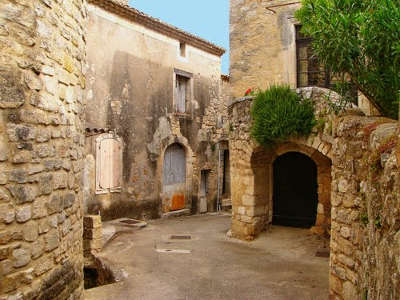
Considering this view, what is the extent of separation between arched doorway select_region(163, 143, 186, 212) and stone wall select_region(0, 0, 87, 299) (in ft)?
27.1

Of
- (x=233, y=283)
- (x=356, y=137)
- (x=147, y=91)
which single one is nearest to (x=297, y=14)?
(x=356, y=137)

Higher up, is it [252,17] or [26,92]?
[252,17]

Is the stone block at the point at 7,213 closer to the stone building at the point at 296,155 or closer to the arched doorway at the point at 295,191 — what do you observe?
the stone building at the point at 296,155

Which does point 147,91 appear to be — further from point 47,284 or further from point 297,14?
point 47,284

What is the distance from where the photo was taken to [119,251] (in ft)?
23.1

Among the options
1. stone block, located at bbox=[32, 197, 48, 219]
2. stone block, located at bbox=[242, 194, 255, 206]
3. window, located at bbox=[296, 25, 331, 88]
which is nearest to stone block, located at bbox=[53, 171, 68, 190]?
stone block, located at bbox=[32, 197, 48, 219]

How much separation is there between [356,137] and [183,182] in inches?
370

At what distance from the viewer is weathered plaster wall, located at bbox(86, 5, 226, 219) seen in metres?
9.81

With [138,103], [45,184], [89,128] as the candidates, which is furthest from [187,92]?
[45,184]

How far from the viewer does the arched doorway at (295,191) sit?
880 centimetres

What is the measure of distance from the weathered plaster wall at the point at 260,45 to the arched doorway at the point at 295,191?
75.1 inches

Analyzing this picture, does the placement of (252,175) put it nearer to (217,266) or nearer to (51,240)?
(217,266)

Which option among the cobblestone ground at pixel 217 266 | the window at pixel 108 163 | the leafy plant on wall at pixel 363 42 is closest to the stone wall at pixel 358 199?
the leafy plant on wall at pixel 363 42

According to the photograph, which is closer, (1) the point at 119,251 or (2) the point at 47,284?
(2) the point at 47,284
